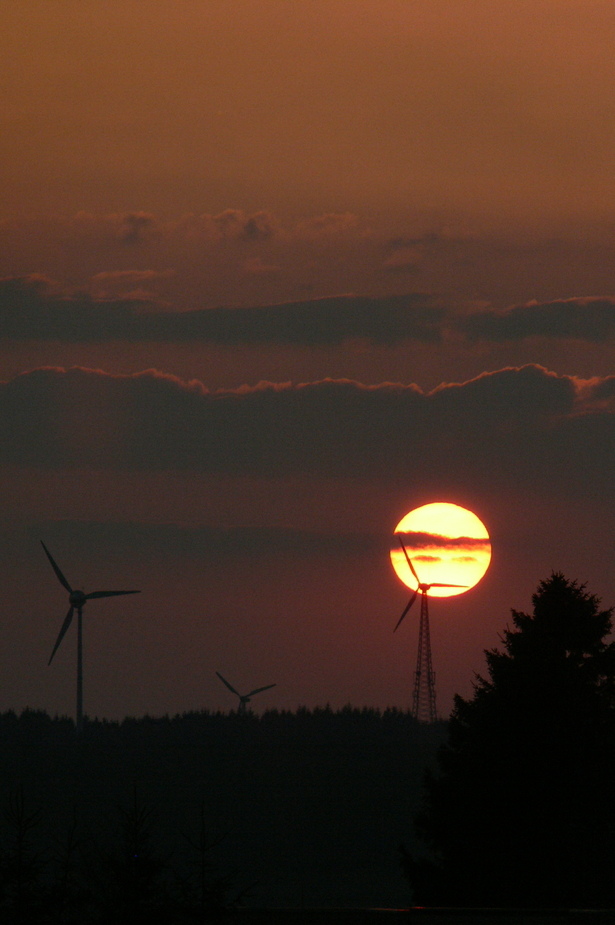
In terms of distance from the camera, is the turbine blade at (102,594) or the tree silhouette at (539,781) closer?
the tree silhouette at (539,781)

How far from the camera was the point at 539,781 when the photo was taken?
56844 millimetres

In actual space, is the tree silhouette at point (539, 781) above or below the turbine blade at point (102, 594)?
below

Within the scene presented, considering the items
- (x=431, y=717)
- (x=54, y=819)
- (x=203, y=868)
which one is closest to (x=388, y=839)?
(x=54, y=819)

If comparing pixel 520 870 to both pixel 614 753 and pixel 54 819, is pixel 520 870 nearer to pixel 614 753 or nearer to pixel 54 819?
pixel 614 753

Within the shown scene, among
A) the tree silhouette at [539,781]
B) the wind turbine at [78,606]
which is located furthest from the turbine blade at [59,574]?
the tree silhouette at [539,781]

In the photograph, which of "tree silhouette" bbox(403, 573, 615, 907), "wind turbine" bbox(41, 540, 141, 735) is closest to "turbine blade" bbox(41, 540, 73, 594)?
"wind turbine" bbox(41, 540, 141, 735)

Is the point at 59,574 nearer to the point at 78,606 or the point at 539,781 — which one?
the point at 78,606

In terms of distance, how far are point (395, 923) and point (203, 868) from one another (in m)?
5.60

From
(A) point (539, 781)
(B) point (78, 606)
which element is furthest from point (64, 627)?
(A) point (539, 781)

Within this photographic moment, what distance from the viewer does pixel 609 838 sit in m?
55.8

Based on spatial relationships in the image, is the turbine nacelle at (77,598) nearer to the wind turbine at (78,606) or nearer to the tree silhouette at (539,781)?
the wind turbine at (78,606)

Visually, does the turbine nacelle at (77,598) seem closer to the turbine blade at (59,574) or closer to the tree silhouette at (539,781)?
the turbine blade at (59,574)

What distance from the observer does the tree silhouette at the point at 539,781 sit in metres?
55.8

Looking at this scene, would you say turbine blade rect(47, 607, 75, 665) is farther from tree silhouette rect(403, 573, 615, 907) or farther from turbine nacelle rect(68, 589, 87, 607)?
tree silhouette rect(403, 573, 615, 907)
